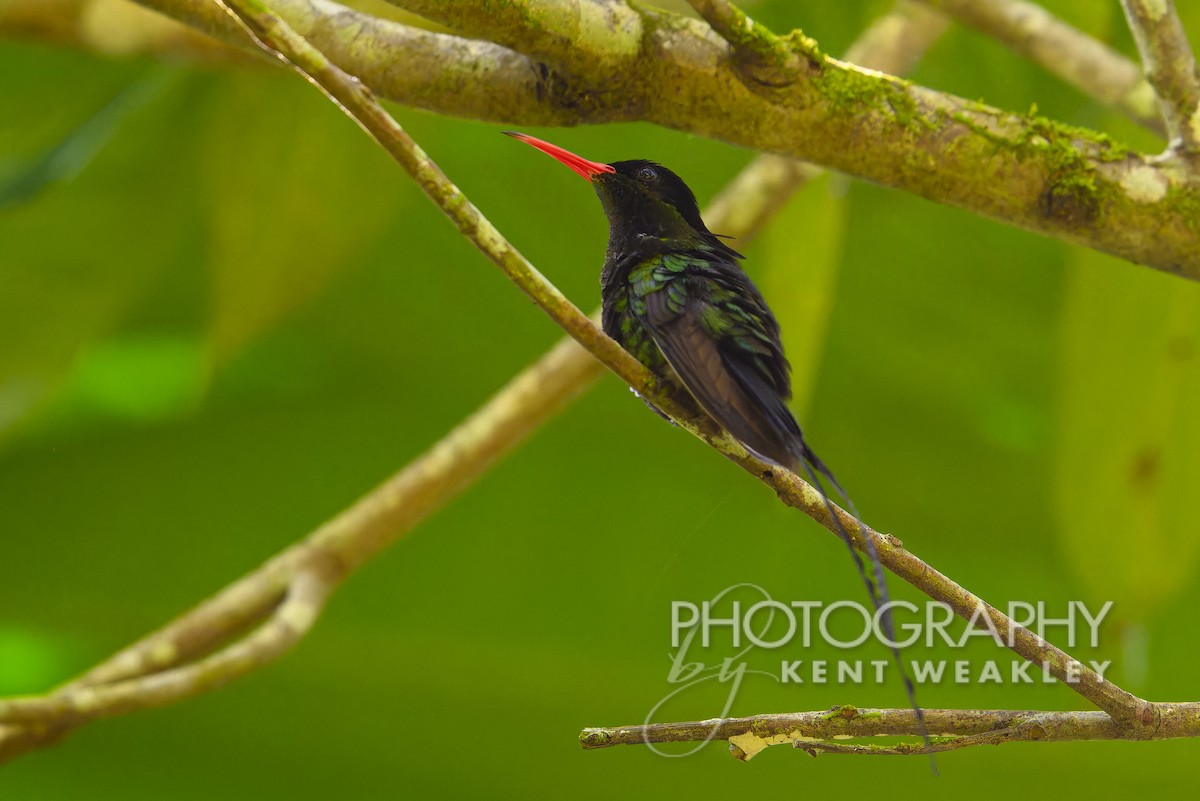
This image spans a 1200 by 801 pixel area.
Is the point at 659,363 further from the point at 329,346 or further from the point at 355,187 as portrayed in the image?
the point at 329,346

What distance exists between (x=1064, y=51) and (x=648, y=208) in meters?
Answer: 1.13

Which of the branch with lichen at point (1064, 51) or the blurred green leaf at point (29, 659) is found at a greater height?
the branch with lichen at point (1064, 51)

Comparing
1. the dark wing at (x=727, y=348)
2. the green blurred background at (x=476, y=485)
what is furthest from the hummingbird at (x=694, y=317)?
the green blurred background at (x=476, y=485)

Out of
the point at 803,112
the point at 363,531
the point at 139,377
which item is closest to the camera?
the point at 803,112

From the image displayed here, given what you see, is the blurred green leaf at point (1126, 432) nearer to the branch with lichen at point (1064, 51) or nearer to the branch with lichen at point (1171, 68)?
the branch with lichen at point (1064, 51)

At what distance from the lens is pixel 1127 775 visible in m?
3.19

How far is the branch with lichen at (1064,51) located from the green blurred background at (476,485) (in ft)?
1.92

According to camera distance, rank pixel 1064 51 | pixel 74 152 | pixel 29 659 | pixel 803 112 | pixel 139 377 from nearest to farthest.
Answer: pixel 803 112
pixel 1064 51
pixel 74 152
pixel 29 659
pixel 139 377

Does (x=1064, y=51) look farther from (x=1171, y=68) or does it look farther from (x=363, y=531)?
(x=363, y=531)

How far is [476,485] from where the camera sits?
355 cm

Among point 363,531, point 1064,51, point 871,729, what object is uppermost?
point 1064,51

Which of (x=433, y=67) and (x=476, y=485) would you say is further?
(x=476, y=485)

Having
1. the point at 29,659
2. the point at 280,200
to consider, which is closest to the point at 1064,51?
the point at 280,200

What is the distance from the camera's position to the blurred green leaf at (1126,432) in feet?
7.88
